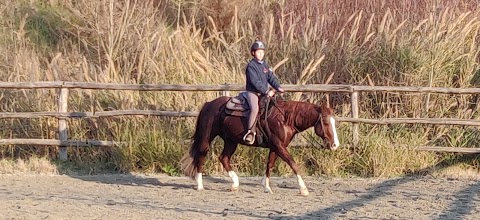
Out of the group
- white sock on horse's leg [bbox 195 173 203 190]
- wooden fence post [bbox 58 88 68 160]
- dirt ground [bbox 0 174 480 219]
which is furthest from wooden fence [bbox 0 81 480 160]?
white sock on horse's leg [bbox 195 173 203 190]

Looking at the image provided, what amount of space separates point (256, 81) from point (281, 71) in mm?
4086

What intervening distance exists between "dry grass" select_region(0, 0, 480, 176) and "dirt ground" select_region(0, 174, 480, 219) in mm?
495

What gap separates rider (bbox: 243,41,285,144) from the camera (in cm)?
984

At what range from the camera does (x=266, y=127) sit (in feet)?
33.2

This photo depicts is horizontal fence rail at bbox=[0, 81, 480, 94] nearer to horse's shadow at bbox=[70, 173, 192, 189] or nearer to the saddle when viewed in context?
horse's shadow at bbox=[70, 173, 192, 189]

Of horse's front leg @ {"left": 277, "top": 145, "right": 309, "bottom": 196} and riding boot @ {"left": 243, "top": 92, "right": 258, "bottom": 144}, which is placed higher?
→ riding boot @ {"left": 243, "top": 92, "right": 258, "bottom": 144}

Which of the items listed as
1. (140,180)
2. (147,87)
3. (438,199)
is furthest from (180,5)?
(438,199)

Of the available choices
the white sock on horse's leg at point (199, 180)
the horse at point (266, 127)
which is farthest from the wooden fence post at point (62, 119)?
the white sock on horse's leg at point (199, 180)

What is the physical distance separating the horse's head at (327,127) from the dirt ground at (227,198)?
2.25 feet

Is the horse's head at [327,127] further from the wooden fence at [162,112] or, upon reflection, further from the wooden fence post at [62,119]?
the wooden fence post at [62,119]

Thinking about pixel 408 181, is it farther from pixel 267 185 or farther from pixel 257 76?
pixel 257 76

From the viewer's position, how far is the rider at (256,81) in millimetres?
9836

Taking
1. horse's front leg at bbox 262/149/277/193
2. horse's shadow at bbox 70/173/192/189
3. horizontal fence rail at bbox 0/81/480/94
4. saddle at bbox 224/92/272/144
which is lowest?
horse's shadow at bbox 70/173/192/189

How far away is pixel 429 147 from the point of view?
39.0ft
